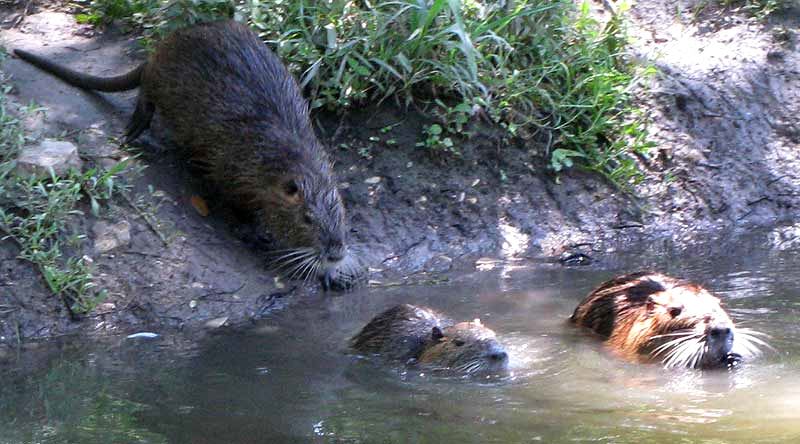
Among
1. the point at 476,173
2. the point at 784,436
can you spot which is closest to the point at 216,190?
the point at 476,173

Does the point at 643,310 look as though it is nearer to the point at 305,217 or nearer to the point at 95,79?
the point at 305,217

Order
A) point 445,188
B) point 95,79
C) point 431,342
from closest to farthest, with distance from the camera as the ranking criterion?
point 431,342 → point 95,79 → point 445,188

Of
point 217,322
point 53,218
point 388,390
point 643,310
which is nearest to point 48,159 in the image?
point 53,218

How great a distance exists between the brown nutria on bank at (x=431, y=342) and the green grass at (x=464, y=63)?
5.66 ft

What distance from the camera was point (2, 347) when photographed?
4562 millimetres

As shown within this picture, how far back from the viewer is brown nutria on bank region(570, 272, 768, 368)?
4.35m

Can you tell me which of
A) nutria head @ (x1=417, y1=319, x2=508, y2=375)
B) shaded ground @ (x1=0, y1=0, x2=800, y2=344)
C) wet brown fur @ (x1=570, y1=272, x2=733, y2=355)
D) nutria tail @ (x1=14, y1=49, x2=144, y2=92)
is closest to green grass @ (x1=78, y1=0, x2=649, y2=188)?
shaded ground @ (x1=0, y1=0, x2=800, y2=344)

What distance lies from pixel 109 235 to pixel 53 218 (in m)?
0.28

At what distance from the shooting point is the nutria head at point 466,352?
4250mm

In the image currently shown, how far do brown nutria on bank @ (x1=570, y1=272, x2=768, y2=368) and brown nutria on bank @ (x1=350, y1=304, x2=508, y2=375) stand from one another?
1.88ft

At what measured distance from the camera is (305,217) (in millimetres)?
5410

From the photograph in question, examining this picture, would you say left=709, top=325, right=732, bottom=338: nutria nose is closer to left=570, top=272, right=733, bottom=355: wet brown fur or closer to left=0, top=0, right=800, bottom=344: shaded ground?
left=570, top=272, right=733, bottom=355: wet brown fur

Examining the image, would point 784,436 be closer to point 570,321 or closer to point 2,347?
point 570,321

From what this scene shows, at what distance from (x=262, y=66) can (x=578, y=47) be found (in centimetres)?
196
